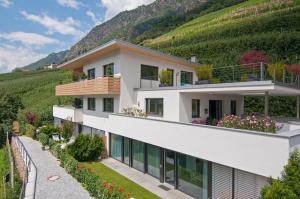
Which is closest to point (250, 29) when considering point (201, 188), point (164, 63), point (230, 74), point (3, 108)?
point (164, 63)

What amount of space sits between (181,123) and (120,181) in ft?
21.1

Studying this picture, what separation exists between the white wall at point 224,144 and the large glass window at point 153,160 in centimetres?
105

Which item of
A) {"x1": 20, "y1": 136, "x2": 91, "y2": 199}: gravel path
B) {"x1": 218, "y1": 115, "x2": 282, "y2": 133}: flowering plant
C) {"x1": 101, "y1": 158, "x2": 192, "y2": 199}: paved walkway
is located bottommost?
{"x1": 20, "y1": 136, "x2": 91, "y2": 199}: gravel path

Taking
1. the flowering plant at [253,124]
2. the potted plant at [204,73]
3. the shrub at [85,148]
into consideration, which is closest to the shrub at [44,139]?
the shrub at [85,148]

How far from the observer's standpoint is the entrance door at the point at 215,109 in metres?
23.1

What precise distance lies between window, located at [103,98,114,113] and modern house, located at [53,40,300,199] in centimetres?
10

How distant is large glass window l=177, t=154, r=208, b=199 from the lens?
49.6ft

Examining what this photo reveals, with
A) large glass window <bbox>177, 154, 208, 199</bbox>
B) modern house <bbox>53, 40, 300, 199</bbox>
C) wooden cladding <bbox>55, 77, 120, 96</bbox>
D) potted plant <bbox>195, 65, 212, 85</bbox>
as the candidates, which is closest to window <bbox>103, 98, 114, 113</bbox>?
modern house <bbox>53, 40, 300, 199</bbox>

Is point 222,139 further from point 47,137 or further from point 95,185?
point 47,137

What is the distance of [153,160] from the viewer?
1970cm

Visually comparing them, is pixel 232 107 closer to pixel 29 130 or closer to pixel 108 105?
pixel 108 105

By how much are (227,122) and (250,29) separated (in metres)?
40.7

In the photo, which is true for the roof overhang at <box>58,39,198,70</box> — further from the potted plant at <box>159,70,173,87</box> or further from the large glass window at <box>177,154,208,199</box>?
the large glass window at <box>177,154,208,199</box>

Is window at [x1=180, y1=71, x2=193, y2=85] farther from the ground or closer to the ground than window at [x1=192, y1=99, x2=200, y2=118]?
farther from the ground
